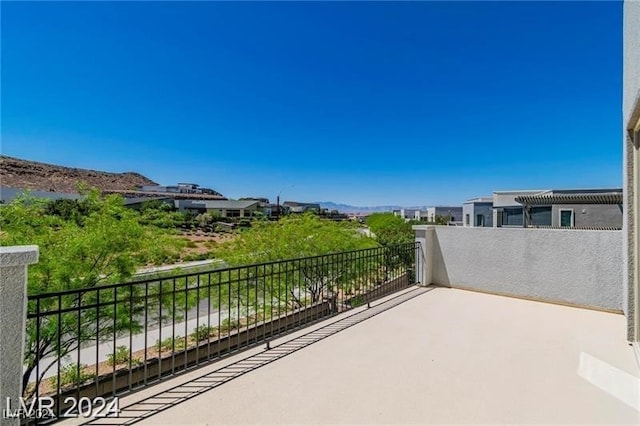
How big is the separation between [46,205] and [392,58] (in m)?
13.9

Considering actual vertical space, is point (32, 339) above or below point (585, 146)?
below

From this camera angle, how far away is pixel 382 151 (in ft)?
102

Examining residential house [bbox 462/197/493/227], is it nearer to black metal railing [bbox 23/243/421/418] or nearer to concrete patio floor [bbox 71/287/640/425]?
black metal railing [bbox 23/243/421/418]

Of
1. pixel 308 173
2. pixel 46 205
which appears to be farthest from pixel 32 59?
pixel 308 173

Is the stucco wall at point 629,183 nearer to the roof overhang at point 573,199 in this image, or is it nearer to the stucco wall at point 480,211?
the roof overhang at point 573,199

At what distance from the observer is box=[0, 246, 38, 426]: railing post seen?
1694 millimetres

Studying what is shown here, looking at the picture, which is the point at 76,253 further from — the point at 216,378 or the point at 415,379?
the point at 415,379

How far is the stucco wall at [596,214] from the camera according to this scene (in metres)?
16.4

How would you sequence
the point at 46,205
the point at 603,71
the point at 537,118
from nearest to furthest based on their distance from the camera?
the point at 46,205 < the point at 603,71 < the point at 537,118

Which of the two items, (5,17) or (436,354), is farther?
(5,17)

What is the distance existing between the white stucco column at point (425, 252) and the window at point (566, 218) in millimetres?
15636

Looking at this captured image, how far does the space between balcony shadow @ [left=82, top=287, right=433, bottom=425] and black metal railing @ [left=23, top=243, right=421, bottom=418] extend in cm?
22

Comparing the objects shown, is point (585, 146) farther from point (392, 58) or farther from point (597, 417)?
point (597, 417)

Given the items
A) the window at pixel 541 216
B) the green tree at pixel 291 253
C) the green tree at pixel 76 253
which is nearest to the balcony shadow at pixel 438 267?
the green tree at pixel 291 253
